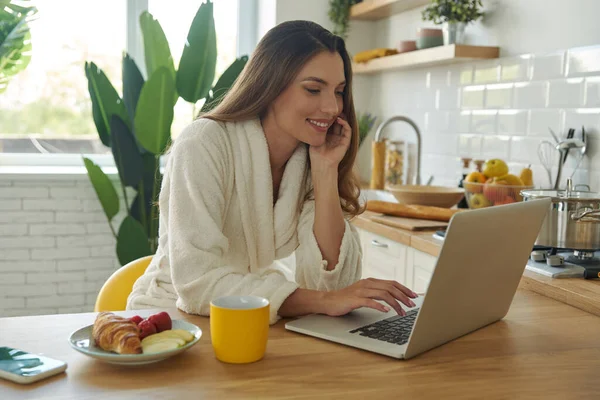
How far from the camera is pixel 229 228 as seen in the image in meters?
1.78

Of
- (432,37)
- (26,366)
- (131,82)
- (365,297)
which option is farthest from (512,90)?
(26,366)

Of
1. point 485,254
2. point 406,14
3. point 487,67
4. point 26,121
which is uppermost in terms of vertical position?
point 406,14

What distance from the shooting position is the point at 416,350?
3.81ft

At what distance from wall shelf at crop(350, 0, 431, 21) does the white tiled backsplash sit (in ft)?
1.17

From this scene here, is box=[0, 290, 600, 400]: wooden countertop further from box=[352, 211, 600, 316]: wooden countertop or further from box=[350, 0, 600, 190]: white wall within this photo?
box=[350, 0, 600, 190]: white wall

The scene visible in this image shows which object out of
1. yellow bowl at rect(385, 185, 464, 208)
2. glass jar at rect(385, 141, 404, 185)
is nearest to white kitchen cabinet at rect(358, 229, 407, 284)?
yellow bowl at rect(385, 185, 464, 208)

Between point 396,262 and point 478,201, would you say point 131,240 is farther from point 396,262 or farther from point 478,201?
point 478,201

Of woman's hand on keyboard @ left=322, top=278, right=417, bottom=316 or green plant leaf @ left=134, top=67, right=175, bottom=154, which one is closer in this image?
woman's hand on keyboard @ left=322, top=278, right=417, bottom=316

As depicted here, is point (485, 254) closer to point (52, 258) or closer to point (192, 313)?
point (192, 313)

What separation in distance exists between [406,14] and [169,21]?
1.53 m

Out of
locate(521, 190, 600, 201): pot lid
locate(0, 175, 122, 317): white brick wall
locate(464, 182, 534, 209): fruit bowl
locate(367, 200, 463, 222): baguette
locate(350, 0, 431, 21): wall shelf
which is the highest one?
locate(350, 0, 431, 21): wall shelf

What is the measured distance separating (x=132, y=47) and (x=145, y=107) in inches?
37.4

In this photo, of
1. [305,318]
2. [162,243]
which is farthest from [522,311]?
[162,243]

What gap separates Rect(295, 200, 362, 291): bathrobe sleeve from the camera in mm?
1748
